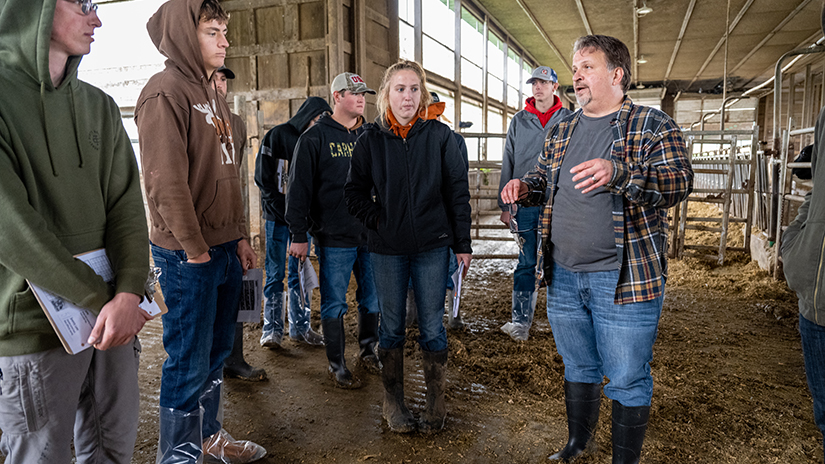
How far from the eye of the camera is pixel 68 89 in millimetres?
1548

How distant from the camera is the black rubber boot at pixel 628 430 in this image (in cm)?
212

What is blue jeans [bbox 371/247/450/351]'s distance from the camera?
271 centimetres

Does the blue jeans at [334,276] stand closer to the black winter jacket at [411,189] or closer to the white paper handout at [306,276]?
the white paper handout at [306,276]

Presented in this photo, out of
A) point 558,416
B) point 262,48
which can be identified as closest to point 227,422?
point 558,416

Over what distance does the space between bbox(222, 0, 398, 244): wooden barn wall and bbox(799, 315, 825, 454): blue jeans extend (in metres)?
6.71

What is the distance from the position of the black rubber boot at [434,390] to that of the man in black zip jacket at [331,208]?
0.77 m

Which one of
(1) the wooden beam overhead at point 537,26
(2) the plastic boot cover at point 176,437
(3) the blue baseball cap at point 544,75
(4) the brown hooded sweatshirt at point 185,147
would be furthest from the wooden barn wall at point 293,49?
(1) the wooden beam overhead at point 537,26

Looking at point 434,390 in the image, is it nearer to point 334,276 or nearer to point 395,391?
point 395,391

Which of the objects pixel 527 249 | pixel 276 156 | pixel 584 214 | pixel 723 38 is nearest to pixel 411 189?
pixel 584 214

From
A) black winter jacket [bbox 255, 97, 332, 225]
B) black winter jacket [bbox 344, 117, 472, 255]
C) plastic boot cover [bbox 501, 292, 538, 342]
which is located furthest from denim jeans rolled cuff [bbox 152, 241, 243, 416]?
plastic boot cover [bbox 501, 292, 538, 342]

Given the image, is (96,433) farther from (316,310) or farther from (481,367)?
(316,310)

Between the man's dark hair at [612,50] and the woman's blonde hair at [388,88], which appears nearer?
the man's dark hair at [612,50]

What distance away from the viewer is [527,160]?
14.3 ft

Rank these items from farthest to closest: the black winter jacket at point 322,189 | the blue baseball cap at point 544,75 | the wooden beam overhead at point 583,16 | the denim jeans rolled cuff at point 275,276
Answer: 1. the wooden beam overhead at point 583,16
2. the blue baseball cap at point 544,75
3. the denim jeans rolled cuff at point 275,276
4. the black winter jacket at point 322,189
